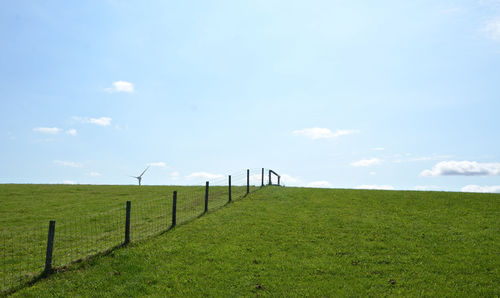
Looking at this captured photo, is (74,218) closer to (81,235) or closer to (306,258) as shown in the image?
(81,235)

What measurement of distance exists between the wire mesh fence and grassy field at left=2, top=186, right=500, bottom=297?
1185mm

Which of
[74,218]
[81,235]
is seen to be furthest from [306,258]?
[74,218]

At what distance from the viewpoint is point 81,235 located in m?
20.0

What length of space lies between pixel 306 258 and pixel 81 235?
44.4 ft

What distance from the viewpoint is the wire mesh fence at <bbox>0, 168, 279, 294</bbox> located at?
14.4m

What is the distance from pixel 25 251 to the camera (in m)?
17.2

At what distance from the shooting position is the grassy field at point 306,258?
1193cm

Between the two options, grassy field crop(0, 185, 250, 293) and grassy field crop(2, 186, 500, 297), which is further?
grassy field crop(0, 185, 250, 293)

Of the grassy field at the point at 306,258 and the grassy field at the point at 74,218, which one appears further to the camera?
the grassy field at the point at 74,218

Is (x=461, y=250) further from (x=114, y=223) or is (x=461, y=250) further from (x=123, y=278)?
(x=114, y=223)

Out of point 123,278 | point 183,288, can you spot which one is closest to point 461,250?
point 183,288

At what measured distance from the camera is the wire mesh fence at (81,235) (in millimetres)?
14367

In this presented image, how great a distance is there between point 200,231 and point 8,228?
13.5 metres

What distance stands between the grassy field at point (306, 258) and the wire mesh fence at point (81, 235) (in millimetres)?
1185
